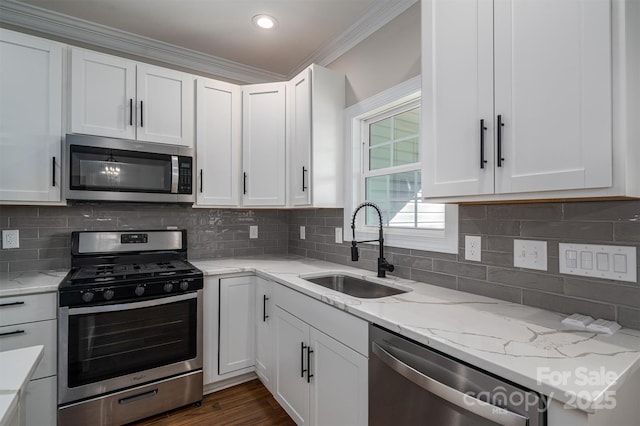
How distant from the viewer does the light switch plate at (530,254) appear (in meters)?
1.34

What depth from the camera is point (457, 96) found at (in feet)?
4.32

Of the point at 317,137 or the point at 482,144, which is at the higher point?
the point at 317,137

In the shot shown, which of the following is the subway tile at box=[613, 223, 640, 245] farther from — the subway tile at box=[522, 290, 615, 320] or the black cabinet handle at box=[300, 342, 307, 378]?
the black cabinet handle at box=[300, 342, 307, 378]

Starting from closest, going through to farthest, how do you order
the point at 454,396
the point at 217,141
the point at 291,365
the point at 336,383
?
the point at 454,396 < the point at 336,383 < the point at 291,365 < the point at 217,141

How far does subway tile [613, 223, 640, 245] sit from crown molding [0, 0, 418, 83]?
1.61m

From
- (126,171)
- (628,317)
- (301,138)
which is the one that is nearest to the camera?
(628,317)

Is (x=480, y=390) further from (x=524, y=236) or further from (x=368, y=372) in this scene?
(x=524, y=236)

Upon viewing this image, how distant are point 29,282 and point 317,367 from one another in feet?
5.67

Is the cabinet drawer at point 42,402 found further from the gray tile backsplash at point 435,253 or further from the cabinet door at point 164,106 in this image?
the cabinet door at point 164,106

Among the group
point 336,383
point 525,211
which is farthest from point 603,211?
point 336,383

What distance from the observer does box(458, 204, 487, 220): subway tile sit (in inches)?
61.5

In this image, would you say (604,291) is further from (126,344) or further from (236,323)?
(126,344)

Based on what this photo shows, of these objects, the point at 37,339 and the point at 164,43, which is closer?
the point at 37,339

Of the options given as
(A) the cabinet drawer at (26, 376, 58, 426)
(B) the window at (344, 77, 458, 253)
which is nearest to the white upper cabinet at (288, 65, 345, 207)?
(B) the window at (344, 77, 458, 253)
